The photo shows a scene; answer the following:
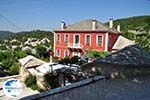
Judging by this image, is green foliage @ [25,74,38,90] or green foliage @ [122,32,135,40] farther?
green foliage @ [122,32,135,40]

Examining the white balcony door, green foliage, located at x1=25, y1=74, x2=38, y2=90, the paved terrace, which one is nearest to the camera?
the paved terrace

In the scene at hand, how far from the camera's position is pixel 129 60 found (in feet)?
37.9

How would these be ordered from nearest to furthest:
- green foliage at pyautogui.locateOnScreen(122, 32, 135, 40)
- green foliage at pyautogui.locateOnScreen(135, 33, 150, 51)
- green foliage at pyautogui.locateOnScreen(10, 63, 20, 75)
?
green foliage at pyautogui.locateOnScreen(135, 33, 150, 51)
green foliage at pyautogui.locateOnScreen(10, 63, 20, 75)
green foliage at pyautogui.locateOnScreen(122, 32, 135, 40)

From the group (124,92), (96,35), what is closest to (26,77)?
(124,92)

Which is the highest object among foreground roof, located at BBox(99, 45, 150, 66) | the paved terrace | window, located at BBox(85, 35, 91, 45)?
window, located at BBox(85, 35, 91, 45)

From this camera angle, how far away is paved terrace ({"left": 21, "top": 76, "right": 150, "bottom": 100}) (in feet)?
22.2

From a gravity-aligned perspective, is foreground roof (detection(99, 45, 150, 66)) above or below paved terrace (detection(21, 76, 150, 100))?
above

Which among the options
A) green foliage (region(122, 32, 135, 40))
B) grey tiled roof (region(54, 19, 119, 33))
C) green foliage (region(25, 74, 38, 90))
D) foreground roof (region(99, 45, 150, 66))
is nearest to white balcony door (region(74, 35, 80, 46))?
grey tiled roof (region(54, 19, 119, 33))

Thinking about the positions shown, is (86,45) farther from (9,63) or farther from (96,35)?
(9,63)

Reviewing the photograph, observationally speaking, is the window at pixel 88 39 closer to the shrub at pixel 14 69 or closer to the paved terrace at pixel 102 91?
the shrub at pixel 14 69

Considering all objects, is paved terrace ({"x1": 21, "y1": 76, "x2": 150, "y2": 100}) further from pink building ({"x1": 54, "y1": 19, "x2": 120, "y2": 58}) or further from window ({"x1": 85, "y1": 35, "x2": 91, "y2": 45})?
window ({"x1": 85, "y1": 35, "x2": 91, "y2": 45})

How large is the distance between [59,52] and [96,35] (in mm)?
7748

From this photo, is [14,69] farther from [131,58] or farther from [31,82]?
[131,58]

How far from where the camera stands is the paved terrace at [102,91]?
6777mm
